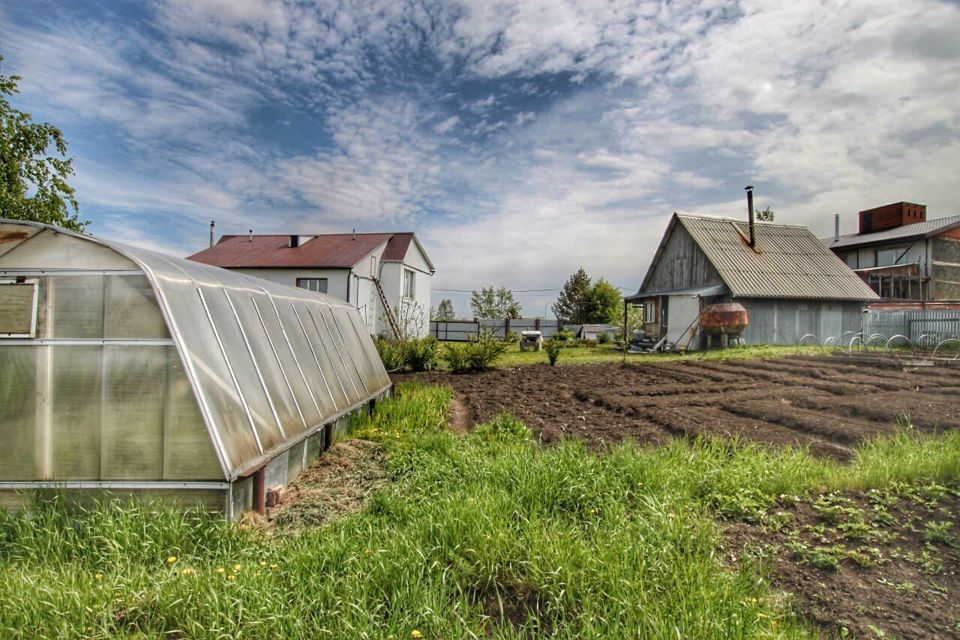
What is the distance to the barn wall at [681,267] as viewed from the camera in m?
22.8

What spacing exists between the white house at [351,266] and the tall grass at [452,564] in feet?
55.9

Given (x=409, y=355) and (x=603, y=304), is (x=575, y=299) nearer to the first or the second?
(x=603, y=304)

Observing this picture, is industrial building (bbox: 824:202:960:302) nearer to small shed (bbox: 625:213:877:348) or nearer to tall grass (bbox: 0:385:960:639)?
small shed (bbox: 625:213:877:348)

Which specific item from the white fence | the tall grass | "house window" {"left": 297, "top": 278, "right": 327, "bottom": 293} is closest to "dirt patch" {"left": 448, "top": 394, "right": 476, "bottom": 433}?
the tall grass

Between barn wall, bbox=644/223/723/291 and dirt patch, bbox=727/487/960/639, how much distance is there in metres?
19.5

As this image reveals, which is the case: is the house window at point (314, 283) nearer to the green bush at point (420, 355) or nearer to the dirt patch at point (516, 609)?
the green bush at point (420, 355)

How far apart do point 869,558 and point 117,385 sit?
5.54m

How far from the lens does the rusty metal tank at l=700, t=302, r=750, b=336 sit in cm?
1891

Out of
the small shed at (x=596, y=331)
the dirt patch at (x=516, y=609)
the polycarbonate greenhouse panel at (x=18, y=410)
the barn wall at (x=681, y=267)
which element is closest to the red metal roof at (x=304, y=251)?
the small shed at (x=596, y=331)

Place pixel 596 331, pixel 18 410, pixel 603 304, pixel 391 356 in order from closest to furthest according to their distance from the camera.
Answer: pixel 18 410 → pixel 391 356 → pixel 596 331 → pixel 603 304

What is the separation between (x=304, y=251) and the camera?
952 inches

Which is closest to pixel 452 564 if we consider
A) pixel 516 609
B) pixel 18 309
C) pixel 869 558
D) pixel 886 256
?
pixel 516 609

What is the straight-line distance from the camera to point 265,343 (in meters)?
5.41

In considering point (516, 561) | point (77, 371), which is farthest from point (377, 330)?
point (516, 561)
